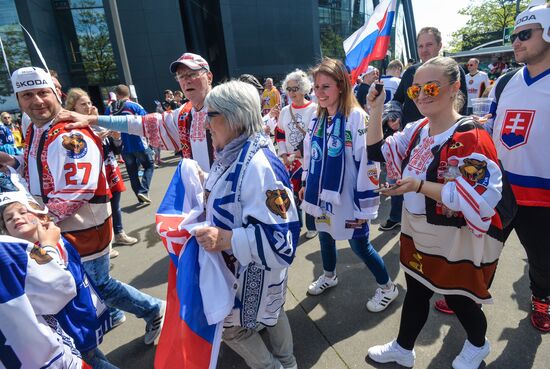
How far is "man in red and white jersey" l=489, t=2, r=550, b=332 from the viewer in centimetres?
215

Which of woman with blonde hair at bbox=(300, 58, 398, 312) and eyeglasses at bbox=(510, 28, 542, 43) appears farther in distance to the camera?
woman with blonde hair at bbox=(300, 58, 398, 312)

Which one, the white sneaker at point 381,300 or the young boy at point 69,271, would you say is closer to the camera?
the young boy at point 69,271

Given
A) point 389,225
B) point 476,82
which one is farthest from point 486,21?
point 389,225

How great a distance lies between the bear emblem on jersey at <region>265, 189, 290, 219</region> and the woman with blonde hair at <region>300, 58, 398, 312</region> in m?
0.94

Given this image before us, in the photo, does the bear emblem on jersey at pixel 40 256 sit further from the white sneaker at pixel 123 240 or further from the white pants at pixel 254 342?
the white sneaker at pixel 123 240

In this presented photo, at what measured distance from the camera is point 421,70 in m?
1.77

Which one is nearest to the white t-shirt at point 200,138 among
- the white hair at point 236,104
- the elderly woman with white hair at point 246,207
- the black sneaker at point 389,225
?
the elderly woman with white hair at point 246,207

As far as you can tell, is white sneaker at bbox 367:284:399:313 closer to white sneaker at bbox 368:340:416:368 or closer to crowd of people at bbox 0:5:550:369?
crowd of people at bbox 0:5:550:369

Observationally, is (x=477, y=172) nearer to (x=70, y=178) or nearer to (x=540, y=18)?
(x=540, y=18)

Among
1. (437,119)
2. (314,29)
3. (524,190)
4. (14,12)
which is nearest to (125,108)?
(437,119)

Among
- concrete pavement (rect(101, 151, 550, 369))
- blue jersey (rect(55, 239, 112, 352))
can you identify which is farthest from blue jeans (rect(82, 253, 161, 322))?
blue jersey (rect(55, 239, 112, 352))

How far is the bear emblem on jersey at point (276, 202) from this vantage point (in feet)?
5.23

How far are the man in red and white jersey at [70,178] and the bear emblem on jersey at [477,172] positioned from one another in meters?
2.30

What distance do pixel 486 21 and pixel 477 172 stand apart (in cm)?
3847
